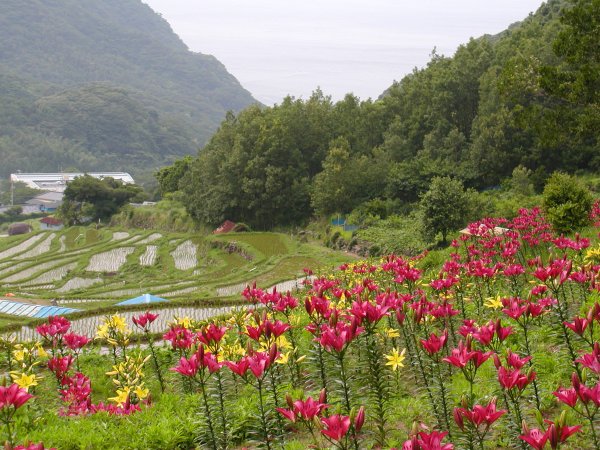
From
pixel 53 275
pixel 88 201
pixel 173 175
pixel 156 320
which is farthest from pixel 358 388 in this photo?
pixel 88 201

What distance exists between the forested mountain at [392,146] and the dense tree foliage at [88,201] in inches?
545

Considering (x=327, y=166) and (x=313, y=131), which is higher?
(x=313, y=131)

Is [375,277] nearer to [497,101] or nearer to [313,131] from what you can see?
[497,101]

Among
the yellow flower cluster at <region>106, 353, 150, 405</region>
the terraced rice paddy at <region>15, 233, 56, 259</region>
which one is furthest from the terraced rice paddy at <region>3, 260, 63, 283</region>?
the yellow flower cluster at <region>106, 353, 150, 405</region>

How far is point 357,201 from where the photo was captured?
103 feet

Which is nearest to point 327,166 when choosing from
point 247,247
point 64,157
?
point 247,247

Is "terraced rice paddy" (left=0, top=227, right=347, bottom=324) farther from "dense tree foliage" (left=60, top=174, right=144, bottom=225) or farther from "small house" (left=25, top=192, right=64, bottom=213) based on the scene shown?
"small house" (left=25, top=192, right=64, bottom=213)

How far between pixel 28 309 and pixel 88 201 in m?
38.6

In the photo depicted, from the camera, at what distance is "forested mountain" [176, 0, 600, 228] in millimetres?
28047

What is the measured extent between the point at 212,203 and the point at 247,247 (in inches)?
400

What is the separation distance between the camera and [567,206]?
37.2 ft

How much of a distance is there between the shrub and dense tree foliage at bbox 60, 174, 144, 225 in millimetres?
48207

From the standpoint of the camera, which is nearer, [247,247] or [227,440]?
[227,440]

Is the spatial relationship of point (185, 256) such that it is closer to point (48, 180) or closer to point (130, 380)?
point (130, 380)
